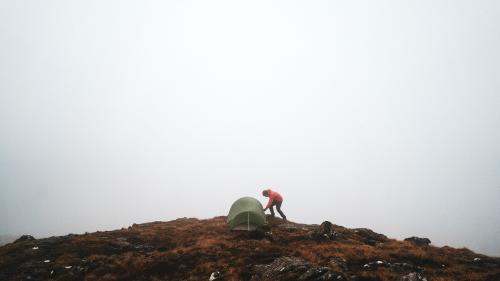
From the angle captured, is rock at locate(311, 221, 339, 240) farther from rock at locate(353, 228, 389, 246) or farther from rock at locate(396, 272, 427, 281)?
rock at locate(396, 272, 427, 281)

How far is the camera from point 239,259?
1734 cm

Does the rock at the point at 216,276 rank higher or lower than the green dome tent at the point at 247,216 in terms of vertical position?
lower

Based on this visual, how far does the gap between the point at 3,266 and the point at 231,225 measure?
15386 millimetres

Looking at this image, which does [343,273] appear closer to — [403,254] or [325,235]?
[403,254]

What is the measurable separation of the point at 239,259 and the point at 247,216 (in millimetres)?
7671

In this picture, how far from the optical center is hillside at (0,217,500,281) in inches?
592

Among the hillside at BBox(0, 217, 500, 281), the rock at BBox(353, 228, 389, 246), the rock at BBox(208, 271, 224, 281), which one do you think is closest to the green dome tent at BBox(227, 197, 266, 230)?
the hillside at BBox(0, 217, 500, 281)

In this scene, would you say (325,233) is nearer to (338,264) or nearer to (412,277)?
(338,264)

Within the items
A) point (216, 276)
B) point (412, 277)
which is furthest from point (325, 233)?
point (216, 276)

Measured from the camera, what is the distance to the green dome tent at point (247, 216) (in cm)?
2483

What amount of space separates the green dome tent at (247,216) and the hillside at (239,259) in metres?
1.15

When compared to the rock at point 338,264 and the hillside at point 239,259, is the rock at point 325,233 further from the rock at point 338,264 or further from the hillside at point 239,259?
the rock at point 338,264

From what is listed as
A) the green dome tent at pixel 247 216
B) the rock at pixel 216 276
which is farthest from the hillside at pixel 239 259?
the green dome tent at pixel 247 216

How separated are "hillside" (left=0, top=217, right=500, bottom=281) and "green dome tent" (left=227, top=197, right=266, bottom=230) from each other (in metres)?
1.15
